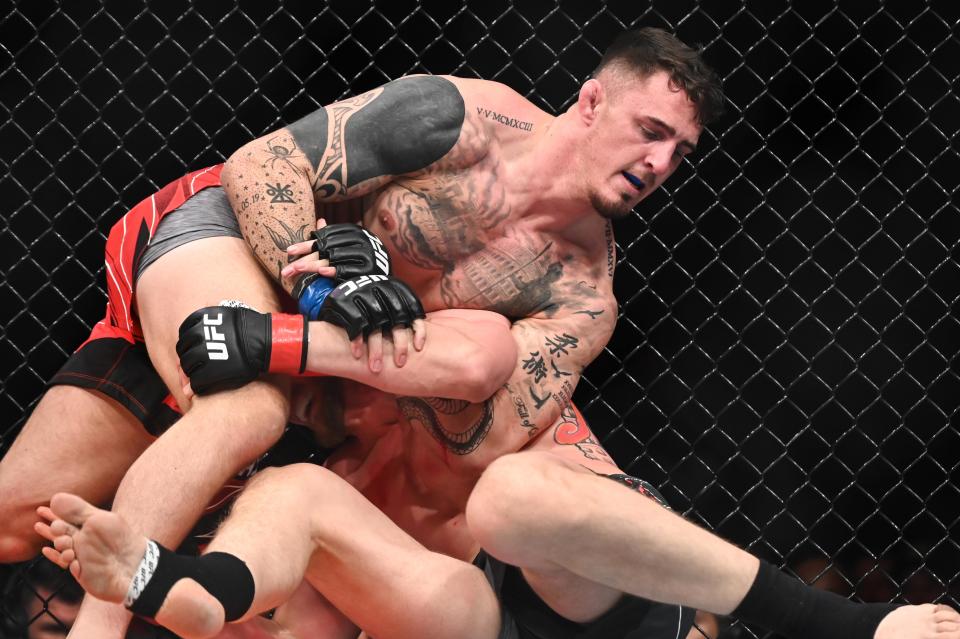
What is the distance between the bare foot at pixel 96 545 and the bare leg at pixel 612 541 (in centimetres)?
42

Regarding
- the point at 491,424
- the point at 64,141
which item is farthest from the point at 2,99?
the point at 491,424

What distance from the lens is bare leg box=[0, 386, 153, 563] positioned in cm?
210

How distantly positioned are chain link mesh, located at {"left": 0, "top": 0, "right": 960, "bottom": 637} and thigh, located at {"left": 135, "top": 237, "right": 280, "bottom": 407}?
0.81 m

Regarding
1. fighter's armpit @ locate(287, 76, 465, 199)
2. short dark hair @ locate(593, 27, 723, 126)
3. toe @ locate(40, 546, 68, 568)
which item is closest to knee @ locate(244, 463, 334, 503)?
toe @ locate(40, 546, 68, 568)

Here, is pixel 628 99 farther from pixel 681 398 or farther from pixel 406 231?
pixel 681 398

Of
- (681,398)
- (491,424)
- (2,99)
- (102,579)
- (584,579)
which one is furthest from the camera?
(681,398)

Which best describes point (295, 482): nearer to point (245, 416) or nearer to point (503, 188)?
point (245, 416)

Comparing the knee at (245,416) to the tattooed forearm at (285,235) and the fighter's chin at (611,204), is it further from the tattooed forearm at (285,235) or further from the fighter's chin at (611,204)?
the fighter's chin at (611,204)

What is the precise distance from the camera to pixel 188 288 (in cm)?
186

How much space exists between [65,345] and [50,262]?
0.62ft

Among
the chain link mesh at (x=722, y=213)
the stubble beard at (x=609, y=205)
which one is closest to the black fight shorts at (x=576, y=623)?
the stubble beard at (x=609, y=205)

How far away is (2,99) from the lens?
8.69 ft

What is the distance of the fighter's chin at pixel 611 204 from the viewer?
2.08m

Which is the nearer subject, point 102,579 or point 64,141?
point 102,579
